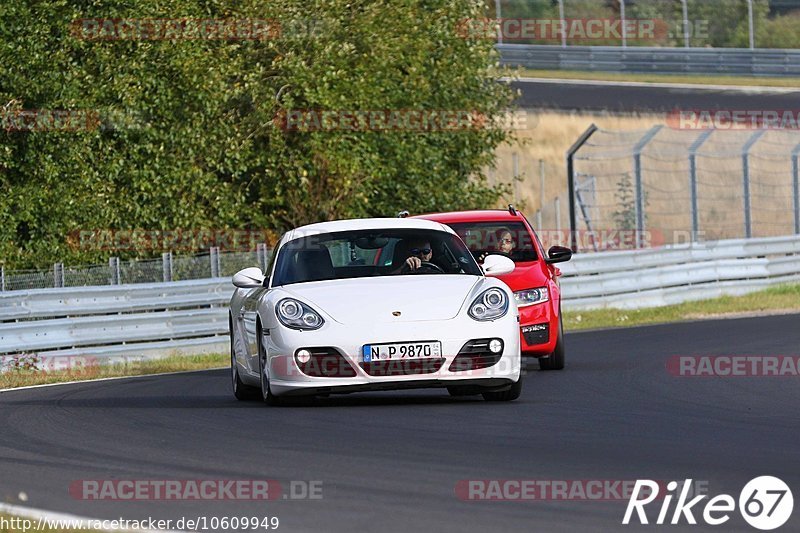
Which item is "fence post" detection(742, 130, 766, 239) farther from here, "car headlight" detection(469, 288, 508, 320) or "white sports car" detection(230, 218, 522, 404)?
"car headlight" detection(469, 288, 508, 320)

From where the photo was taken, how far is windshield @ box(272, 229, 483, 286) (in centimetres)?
1224

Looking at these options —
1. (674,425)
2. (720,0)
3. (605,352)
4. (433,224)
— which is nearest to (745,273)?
(605,352)

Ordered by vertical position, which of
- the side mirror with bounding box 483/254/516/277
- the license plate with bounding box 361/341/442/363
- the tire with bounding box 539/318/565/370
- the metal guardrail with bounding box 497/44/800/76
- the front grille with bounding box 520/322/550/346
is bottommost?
the tire with bounding box 539/318/565/370

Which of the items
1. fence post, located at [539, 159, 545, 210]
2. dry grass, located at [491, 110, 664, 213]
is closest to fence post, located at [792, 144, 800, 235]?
fence post, located at [539, 159, 545, 210]

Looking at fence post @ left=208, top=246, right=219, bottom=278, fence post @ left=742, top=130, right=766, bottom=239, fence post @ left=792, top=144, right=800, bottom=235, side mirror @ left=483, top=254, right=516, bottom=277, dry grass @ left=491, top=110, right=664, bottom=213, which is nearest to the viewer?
side mirror @ left=483, top=254, right=516, bottom=277

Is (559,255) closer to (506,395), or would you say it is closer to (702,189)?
(506,395)

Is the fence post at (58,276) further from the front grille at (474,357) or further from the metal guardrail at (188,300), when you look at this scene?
the front grille at (474,357)

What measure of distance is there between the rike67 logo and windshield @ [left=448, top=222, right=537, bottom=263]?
8.50 metres

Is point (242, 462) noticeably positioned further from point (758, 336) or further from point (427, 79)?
point (427, 79)

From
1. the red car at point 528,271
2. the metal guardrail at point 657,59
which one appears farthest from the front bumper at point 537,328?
the metal guardrail at point 657,59

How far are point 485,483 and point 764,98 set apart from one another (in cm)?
3846

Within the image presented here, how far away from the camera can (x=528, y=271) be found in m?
15.5

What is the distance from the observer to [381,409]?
11500 millimetres

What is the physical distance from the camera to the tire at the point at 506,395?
38.8 feet
